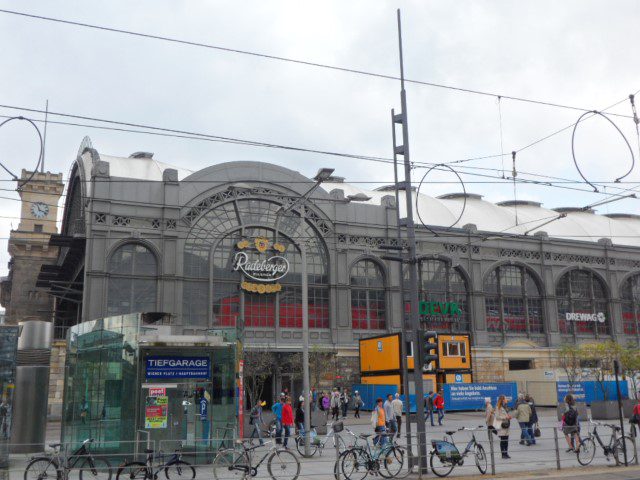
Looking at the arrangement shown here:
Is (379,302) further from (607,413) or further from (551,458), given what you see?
(551,458)

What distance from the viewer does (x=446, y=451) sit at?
1700cm

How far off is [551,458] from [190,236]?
107 feet

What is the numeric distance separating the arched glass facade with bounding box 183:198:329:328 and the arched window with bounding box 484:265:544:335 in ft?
51.3

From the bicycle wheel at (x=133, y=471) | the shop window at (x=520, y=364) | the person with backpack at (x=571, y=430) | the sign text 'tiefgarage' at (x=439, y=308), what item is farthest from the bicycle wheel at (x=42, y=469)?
the shop window at (x=520, y=364)

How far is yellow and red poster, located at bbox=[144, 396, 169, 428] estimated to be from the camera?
60.7 ft

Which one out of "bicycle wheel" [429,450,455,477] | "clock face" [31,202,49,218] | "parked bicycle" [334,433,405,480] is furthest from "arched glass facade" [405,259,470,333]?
→ "clock face" [31,202,49,218]

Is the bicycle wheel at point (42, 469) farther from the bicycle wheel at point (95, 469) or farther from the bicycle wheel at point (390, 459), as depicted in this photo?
the bicycle wheel at point (390, 459)

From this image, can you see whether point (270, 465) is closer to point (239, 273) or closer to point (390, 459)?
point (390, 459)

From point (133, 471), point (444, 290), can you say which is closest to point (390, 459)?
point (133, 471)

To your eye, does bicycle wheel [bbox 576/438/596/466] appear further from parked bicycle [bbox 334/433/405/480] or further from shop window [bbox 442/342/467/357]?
shop window [bbox 442/342/467/357]

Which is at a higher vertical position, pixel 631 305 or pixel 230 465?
pixel 631 305

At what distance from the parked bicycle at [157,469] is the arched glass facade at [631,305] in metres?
56.1

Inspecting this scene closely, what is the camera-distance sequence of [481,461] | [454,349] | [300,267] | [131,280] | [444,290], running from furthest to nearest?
1. [444,290]
2. [300,267]
3. [454,349]
4. [131,280]
5. [481,461]

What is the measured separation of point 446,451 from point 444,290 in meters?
39.7
